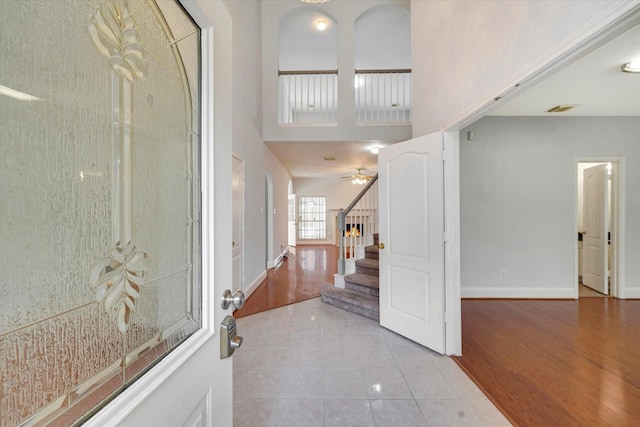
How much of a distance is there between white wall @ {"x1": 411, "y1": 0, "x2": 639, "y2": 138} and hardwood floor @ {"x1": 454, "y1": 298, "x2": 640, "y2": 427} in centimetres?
210

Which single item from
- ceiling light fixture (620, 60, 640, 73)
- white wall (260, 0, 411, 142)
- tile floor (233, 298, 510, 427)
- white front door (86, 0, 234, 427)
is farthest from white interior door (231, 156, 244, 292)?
ceiling light fixture (620, 60, 640, 73)

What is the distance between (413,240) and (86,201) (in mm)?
2537

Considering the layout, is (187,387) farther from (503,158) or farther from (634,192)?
(634,192)

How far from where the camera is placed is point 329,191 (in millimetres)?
10367

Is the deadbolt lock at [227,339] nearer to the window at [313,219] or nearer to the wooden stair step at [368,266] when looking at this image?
the wooden stair step at [368,266]

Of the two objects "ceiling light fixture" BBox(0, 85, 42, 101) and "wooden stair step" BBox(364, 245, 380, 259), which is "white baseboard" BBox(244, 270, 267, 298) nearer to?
"wooden stair step" BBox(364, 245, 380, 259)

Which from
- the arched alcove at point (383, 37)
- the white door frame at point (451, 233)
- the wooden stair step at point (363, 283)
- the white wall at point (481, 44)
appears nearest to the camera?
the white wall at point (481, 44)

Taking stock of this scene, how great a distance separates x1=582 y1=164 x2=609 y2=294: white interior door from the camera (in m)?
4.05

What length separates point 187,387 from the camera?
68cm

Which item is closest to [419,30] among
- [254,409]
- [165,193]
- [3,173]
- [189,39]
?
[189,39]

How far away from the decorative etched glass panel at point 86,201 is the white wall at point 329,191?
958cm

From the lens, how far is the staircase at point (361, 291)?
331 centimetres

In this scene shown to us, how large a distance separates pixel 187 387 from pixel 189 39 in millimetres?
983

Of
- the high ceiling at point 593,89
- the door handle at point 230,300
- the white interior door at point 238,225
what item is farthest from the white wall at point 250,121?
the high ceiling at point 593,89
